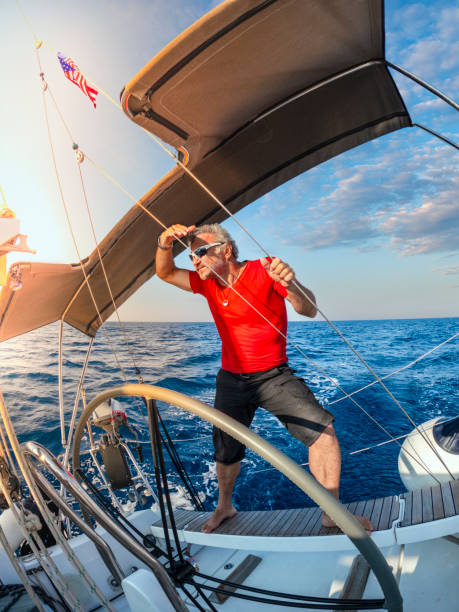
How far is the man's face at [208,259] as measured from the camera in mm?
1766

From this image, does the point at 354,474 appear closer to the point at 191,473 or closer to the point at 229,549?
the point at 191,473

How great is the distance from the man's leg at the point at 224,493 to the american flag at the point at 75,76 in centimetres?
193

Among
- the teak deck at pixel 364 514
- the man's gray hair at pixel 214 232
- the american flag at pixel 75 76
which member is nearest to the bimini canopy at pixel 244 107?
the man's gray hair at pixel 214 232

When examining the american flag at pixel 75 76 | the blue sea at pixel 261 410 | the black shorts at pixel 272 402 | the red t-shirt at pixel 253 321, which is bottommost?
the blue sea at pixel 261 410

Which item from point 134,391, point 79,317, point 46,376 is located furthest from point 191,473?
point 46,376

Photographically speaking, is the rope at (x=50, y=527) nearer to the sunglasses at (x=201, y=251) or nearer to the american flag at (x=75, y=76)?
the sunglasses at (x=201, y=251)

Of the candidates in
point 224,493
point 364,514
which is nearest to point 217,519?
point 224,493

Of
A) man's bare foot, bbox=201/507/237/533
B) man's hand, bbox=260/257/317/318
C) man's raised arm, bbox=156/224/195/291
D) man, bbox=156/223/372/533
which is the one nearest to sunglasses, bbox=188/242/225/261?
man, bbox=156/223/372/533

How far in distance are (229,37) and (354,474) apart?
155 inches

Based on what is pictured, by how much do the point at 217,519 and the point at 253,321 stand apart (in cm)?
106

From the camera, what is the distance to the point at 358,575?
4.78ft

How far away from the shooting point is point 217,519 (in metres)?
1.88

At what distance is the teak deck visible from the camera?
1.53m

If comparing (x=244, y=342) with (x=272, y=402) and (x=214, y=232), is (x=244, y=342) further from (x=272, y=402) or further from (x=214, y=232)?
(x=214, y=232)
